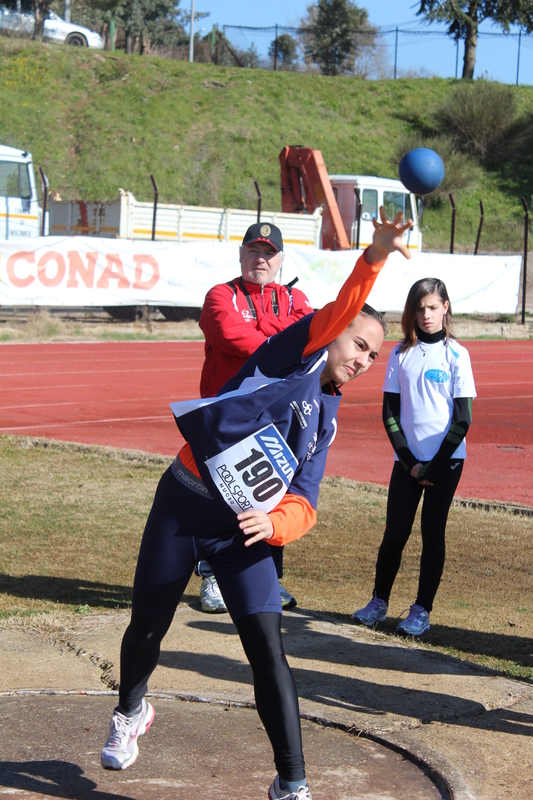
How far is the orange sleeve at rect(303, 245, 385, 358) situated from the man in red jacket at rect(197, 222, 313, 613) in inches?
76.8

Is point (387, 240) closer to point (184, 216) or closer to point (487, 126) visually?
point (184, 216)

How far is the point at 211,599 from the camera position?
217 inches

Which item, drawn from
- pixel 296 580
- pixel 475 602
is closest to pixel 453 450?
pixel 475 602

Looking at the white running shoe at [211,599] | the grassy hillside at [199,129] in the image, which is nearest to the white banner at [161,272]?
the white running shoe at [211,599]

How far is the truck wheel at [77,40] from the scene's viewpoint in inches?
2188

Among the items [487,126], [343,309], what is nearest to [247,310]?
[343,309]

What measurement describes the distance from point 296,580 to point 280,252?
2255mm

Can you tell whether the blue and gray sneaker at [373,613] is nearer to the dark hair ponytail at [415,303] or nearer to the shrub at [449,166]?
the dark hair ponytail at [415,303]

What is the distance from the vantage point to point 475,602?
573 centimetres

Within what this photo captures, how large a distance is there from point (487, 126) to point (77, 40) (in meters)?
24.9

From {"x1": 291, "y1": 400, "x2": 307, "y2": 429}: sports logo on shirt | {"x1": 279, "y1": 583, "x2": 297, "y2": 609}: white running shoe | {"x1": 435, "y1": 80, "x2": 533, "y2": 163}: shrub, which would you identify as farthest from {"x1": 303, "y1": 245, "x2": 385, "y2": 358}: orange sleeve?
{"x1": 435, "y1": 80, "x2": 533, "y2": 163}: shrub

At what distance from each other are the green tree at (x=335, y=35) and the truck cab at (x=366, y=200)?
43551 millimetres

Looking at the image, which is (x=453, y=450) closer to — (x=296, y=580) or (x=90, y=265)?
(x=296, y=580)

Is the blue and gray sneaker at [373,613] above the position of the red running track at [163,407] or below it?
above
